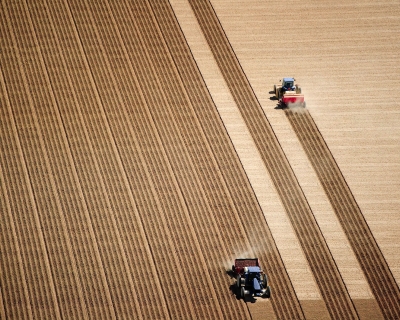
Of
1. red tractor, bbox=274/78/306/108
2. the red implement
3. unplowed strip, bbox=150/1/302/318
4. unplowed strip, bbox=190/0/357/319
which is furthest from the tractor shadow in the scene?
red tractor, bbox=274/78/306/108

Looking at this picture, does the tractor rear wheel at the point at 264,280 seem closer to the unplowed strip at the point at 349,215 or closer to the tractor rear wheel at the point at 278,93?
the unplowed strip at the point at 349,215

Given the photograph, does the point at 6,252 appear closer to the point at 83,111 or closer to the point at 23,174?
the point at 23,174

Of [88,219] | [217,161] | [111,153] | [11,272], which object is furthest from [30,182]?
[217,161]

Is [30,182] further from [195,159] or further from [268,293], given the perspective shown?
[268,293]

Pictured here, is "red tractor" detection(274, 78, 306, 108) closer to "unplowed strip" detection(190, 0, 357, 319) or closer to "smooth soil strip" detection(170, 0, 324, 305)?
"unplowed strip" detection(190, 0, 357, 319)

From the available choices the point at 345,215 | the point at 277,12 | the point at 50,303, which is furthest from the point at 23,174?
the point at 277,12

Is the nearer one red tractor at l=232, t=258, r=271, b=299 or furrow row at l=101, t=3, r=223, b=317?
red tractor at l=232, t=258, r=271, b=299
